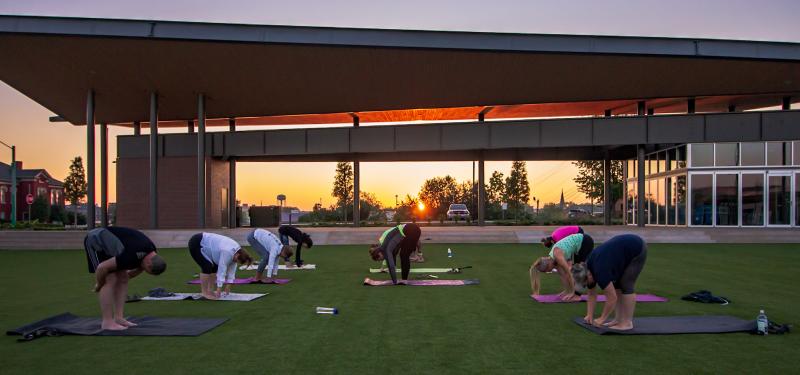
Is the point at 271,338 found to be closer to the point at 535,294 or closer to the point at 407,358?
the point at 407,358

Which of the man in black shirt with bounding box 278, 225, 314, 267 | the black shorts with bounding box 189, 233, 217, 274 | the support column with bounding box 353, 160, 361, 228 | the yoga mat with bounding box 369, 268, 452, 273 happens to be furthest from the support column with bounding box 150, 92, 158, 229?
the black shorts with bounding box 189, 233, 217, 274

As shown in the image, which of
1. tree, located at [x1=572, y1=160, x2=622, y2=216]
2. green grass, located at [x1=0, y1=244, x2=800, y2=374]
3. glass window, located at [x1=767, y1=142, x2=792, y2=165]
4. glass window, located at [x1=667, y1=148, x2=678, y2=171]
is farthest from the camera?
tree, located at [x1=572, y1=160, x2=622, y2=216]

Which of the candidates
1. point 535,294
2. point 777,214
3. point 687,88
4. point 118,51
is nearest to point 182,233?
point 118,51

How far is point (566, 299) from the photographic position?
416 inches

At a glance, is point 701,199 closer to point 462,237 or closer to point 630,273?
point 462,237

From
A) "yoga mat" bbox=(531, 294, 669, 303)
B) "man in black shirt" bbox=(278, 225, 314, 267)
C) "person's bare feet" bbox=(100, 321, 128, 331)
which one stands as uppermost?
"man in black shirt" bbox=(278, 225, 314, 267)

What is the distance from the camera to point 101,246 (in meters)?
8.03

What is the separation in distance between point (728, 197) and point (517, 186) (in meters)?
33.6

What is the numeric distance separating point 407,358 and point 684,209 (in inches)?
1096

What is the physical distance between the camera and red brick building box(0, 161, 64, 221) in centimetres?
7031

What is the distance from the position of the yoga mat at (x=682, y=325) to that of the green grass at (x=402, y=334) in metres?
0.21

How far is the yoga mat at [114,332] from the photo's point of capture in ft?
25.7

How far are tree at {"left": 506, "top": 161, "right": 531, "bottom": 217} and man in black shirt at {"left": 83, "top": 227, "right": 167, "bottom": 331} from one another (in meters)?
56.2

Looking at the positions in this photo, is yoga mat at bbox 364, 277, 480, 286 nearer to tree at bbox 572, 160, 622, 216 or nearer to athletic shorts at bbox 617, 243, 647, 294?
athletic shorts at bbox 617, 243, 647, 294
